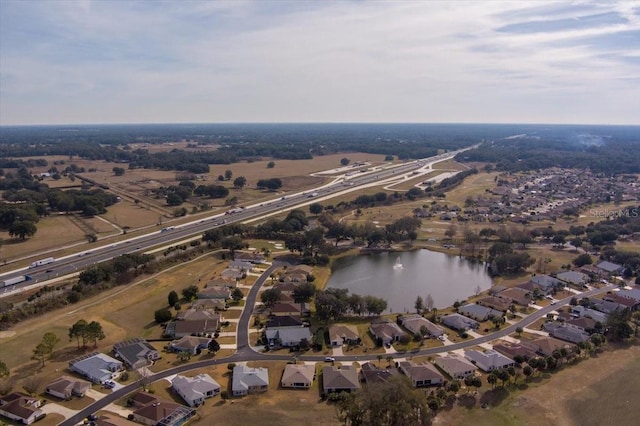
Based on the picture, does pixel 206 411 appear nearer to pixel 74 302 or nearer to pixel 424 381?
pixel 424 381

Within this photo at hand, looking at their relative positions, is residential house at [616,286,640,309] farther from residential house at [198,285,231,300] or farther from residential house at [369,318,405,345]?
residential house at [198,285,231,300]

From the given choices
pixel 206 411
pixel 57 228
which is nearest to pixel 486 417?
pixel 206 411

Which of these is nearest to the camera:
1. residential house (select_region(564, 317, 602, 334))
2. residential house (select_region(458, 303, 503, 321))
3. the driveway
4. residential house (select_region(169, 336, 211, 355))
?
the driveway

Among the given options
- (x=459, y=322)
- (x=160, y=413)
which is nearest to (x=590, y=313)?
(x=459, y=322)

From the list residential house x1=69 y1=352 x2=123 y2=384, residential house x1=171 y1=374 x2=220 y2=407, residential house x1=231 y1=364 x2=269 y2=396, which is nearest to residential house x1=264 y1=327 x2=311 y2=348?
residential house x1=231 y1=364 x2=269 y2=396

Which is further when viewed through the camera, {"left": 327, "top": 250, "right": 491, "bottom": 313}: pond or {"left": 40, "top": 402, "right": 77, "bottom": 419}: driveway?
{"left": 327, "top": 250, "right": 491, "bottom": 313}: pond

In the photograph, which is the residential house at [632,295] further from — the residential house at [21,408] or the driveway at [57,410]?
the residential house at [21,408]

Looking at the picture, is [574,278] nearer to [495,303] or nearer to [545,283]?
[545,283]
